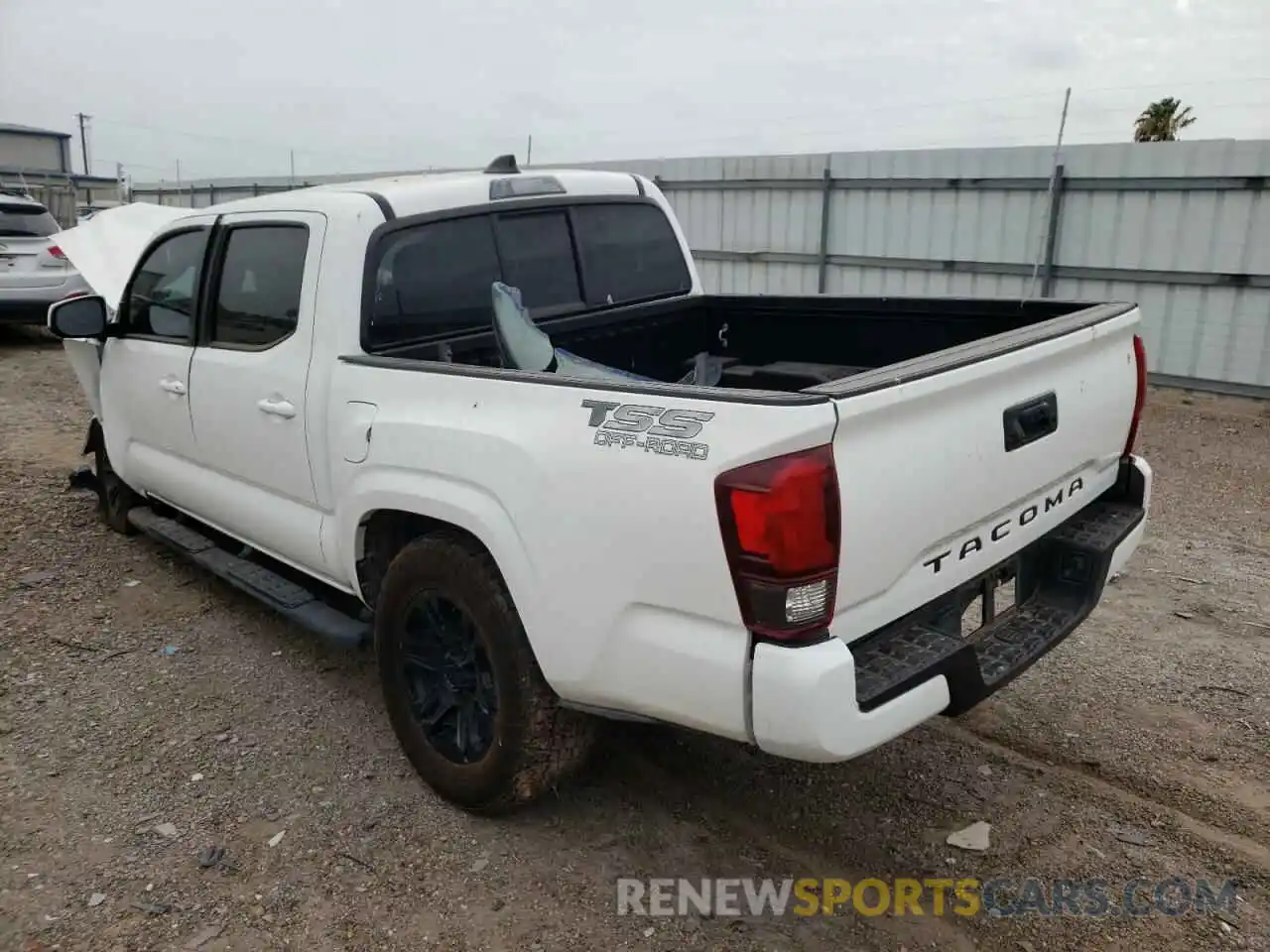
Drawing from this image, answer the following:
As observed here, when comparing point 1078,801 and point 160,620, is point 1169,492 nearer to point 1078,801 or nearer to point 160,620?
point 1078,801

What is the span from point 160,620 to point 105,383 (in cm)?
131

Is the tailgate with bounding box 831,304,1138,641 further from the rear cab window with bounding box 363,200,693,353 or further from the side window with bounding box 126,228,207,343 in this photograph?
the side window with bounding box 126,228,207,343

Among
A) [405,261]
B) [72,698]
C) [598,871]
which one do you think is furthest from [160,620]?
[598,871]

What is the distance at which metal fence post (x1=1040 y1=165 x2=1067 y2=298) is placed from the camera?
33.1 feet

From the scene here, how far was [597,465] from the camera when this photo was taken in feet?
7.89

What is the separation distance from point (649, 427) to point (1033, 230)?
9.34 metres

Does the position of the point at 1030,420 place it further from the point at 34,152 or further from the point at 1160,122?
the point at 34,152

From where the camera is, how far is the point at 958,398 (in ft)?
8.26

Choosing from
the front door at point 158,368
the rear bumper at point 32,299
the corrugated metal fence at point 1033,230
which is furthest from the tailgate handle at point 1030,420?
the rear bumper at point 32,299

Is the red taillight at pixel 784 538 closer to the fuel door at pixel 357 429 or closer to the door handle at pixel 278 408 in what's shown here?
the fuel door at pixel 357 429

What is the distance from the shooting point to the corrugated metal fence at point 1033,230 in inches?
365

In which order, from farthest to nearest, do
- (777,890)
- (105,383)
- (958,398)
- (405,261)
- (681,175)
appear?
(681,175)
(105,383)
(405,261)
(777,890)
(958,398)

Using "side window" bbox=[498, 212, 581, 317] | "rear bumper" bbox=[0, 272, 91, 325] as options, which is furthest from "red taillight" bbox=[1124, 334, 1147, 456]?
"rear bumper" bbox=[0, 272, 91, 325]

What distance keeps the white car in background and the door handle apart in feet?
32.9
